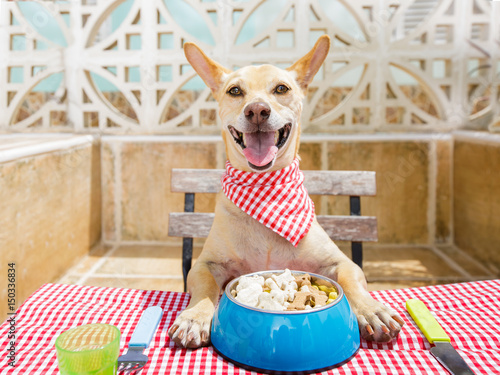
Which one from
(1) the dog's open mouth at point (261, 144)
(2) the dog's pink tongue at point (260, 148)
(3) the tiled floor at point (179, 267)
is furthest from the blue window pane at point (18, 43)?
(2) the dog's pink tongue at point (260, 148)

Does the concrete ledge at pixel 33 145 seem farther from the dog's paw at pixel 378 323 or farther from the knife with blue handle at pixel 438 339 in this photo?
the knife with blue handle at pixel 438 339

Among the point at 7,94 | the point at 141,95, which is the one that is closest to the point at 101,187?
the point at 141,95

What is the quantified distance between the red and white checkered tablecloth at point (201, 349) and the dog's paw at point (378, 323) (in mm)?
25

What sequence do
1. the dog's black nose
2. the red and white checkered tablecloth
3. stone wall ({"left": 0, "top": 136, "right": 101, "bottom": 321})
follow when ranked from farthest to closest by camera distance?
stone wall ({"left": 0, "top": 136, "right": 101, "bottom": 321}) → the dog's black nose → the red and white checkered tablecloth

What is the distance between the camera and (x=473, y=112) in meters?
3.75

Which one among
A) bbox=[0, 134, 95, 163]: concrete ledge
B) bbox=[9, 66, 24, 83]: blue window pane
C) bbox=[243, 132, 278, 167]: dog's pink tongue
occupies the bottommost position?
bbox=[243, 132, 278, 167]: dog's pink tongue

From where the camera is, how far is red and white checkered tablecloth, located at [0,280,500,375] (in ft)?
2.94

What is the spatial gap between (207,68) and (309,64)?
1.43ft

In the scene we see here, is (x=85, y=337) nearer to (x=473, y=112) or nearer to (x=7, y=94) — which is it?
(x=7, y=94)

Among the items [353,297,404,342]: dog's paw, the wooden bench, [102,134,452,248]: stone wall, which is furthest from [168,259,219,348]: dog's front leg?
[102,134,452,248]: stone wall

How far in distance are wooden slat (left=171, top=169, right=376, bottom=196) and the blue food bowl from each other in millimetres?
1148

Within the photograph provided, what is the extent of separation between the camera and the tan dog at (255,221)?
1463 millimetres

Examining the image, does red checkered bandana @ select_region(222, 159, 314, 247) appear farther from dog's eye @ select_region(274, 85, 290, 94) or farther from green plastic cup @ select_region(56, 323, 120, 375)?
green plastic cup @ select_region(56, 323, 120, 375)

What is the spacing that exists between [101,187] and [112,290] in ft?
8.21
